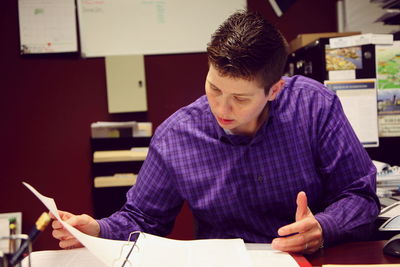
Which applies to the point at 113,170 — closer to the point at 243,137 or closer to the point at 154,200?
the point at 154,200

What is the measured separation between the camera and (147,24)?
2.78 meters

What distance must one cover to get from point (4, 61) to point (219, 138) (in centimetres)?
225

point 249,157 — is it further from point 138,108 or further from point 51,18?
point 51,18

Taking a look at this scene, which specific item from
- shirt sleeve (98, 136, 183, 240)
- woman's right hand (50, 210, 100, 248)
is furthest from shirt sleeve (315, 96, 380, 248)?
woman's right hand (50, 210, 100, 248)

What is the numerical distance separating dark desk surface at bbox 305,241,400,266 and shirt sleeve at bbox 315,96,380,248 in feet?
0.13

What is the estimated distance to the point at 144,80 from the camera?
111 inches

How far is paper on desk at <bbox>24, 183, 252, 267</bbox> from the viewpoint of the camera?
0.69 meters

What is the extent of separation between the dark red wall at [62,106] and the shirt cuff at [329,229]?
2.05 m

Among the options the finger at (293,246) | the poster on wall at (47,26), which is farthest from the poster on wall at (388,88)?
the poster on wall at (47,26)

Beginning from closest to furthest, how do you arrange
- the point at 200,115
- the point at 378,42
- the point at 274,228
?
the point at 274,228
the point at 200,115
the point at 378,42

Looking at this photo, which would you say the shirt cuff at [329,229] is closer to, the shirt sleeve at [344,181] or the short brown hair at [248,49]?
the shirt sleeve at [344,181]

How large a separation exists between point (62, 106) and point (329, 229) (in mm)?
2363

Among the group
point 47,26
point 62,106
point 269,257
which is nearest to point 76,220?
point 269,257

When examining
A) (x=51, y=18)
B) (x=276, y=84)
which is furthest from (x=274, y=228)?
(x=51, y=18)
